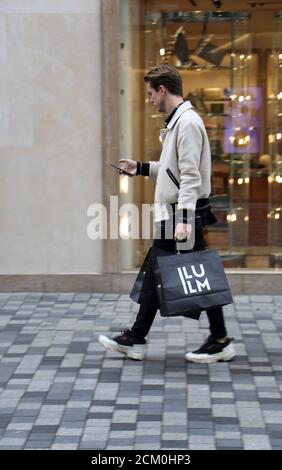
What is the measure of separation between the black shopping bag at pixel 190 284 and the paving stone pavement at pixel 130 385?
46 cm

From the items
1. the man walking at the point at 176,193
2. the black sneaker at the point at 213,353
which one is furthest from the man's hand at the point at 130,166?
the black sneaker at the point at 213,353

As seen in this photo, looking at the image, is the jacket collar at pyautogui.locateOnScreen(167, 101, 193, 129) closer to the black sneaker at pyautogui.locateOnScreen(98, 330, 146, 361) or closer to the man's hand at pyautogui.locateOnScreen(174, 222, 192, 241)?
the man's hand at pyautogui.locateOnScreen(174, 222, 192, 241)

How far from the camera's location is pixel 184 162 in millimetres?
5367

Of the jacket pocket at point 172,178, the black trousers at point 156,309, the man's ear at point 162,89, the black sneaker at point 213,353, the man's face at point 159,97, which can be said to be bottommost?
the black sneaker at point 213,353

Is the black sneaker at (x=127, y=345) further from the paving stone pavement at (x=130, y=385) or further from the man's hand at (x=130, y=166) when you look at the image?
the man's hand at (x=130, y=166)

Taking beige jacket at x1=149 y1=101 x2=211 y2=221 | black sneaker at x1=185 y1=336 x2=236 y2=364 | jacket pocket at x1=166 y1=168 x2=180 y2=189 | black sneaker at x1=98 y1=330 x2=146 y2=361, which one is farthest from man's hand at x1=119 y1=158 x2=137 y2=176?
black sneaker at x1=185 y1=336 x2=236 y2=364

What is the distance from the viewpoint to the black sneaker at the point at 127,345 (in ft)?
19.0

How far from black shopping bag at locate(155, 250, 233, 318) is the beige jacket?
0.32m

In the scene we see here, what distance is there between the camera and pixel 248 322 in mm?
6824

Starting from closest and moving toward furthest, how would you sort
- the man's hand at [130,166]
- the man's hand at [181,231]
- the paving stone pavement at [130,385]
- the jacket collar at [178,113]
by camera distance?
the paving stone pavement at [130,385], the man's hand at [181,231], the jacket collar at [178,113], the man's hand at [130,166]

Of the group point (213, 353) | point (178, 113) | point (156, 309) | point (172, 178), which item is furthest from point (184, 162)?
point (213, 353)

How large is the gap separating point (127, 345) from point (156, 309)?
32 centimetres

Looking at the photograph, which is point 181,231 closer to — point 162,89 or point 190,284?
point 190,284

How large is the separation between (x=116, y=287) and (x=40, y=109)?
1672 millimetres
